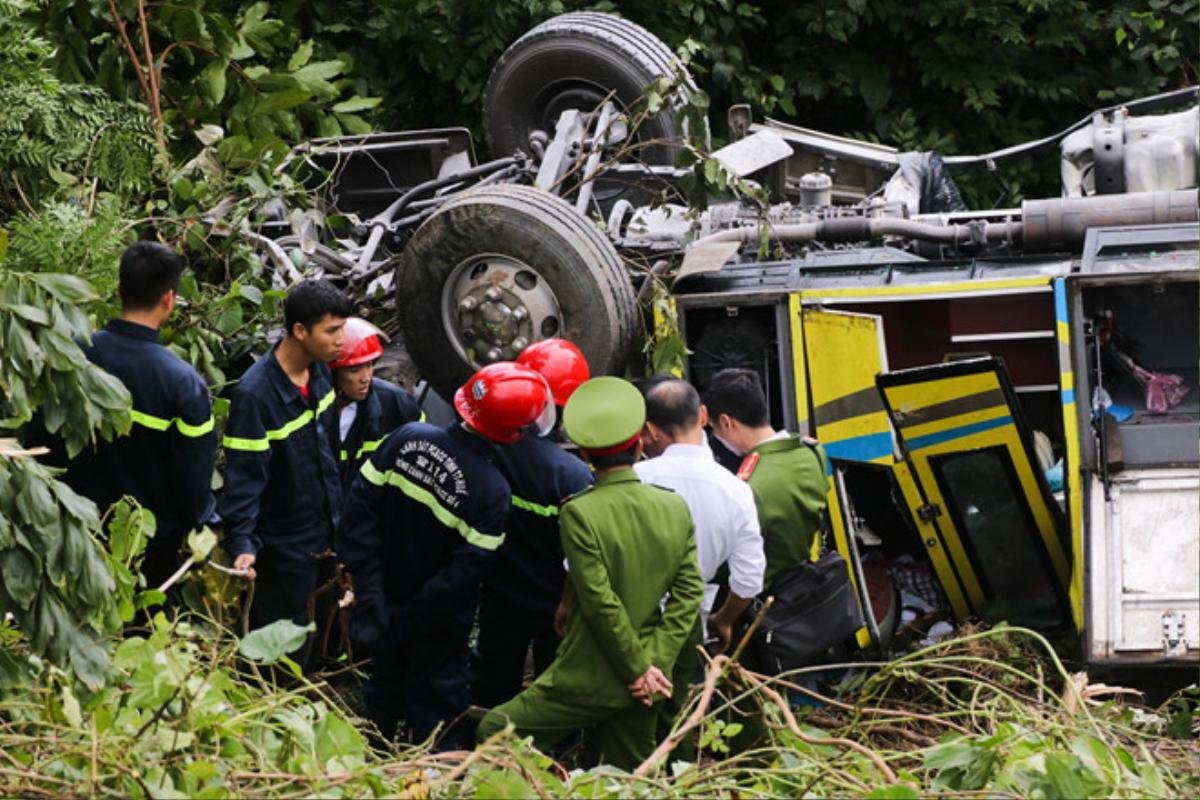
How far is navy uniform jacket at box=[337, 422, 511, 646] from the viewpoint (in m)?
5.12

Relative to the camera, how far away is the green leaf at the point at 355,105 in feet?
31.9

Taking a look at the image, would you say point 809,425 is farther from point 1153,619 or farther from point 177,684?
point 177,684

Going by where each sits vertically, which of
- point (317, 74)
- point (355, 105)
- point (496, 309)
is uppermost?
point (317, 74)

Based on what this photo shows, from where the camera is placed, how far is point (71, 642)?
3.99 m

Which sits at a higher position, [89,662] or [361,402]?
[361,402]

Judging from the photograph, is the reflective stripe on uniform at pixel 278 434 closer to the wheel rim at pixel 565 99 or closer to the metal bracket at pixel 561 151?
the metal bracket at pixel 561 151

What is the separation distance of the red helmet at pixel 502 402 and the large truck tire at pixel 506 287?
127 centimetres

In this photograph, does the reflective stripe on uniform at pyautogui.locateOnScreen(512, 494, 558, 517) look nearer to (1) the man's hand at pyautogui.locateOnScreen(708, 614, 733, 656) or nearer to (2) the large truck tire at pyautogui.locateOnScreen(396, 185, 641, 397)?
(1) the man's hand at pyautogui.locateOnScreen(708, 614, 733, 656)

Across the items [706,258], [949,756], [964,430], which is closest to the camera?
[949,756]

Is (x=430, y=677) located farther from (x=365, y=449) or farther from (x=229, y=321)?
(x=229, y=321)

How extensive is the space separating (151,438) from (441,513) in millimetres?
879

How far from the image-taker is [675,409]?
5266 millimetres

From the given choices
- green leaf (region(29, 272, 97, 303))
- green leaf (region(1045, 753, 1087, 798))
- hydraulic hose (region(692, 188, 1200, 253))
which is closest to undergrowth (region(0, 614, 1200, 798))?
green leaf (region(1045, 753, 1087, 798))

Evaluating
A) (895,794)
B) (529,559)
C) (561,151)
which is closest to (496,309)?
(561,151)
